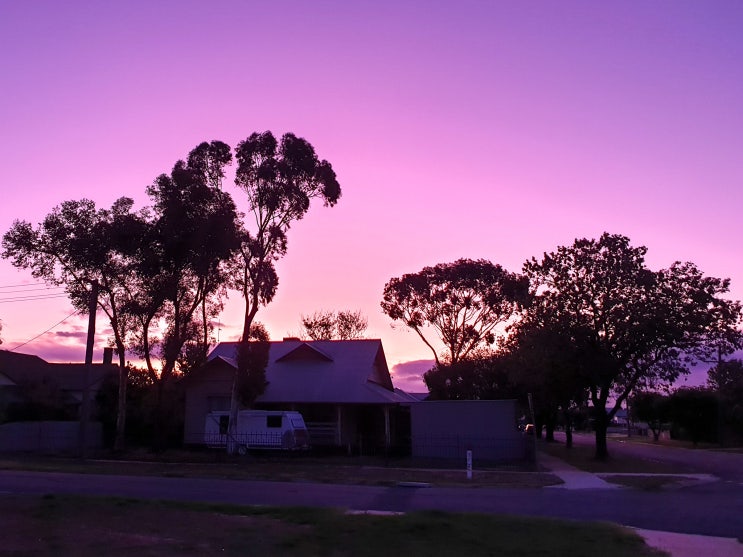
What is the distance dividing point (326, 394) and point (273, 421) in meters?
4.29

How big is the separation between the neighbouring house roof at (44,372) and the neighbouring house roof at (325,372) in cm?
1362

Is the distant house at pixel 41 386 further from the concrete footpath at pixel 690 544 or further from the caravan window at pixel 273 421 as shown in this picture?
the concrete footpath at pixel 690 544

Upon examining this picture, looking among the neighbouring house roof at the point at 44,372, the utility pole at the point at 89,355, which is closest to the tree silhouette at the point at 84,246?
the utility pole at the point at 89,355

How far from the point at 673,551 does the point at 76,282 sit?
31450mm

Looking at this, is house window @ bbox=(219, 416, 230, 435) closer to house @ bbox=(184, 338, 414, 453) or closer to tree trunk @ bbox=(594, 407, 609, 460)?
house @ bbox=(184, 338, 414, 453)

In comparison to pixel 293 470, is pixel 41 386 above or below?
above

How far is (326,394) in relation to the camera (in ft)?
132

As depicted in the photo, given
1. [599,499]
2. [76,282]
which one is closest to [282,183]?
[76,282]

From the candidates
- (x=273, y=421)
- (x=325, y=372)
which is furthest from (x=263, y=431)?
(x=325, y=372)

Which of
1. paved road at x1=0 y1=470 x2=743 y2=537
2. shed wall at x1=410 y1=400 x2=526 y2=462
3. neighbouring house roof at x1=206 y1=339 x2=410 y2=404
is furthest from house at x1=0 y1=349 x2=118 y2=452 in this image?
shed wall at x1=410 y1=400 x2=526 y2=462

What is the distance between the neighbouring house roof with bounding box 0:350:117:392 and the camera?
5184 centimetres

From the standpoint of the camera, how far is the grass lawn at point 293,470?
81.7 feet

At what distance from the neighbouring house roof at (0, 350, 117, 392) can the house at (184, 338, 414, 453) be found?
1179cm

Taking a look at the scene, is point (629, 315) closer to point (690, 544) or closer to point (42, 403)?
point (690, 544)
